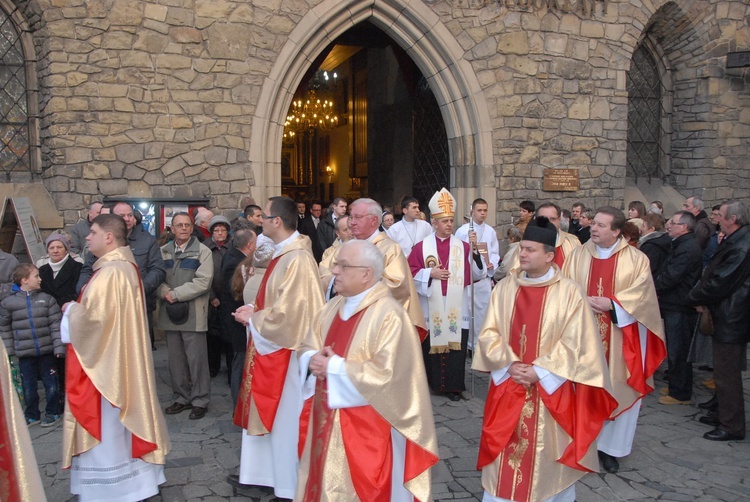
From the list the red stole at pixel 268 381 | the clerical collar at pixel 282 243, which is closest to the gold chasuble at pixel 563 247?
the clerical collar at pixel 282 243

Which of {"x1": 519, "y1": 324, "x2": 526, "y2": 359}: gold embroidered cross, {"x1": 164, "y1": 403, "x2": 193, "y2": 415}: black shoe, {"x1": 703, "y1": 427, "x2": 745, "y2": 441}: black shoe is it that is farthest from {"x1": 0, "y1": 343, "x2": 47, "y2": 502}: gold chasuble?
{"x1": 703, "y1": 427, "x2": 745, "y2": 441}: black shoe

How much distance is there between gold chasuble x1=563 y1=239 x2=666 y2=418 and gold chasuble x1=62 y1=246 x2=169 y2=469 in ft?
10.00

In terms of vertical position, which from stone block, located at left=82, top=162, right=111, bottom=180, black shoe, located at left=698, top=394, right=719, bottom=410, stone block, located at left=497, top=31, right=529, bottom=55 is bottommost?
black shoe, located at left=698, top=394, right=719, bottom=410

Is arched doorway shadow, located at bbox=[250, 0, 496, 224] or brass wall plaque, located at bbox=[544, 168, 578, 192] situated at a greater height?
arched doorway shadow, located at bbox=[250, 0, 496, 224]

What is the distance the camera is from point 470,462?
193 inches

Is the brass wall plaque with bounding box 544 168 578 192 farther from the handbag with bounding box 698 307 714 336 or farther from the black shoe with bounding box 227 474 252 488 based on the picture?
the black shoe with bounding box 227 474 252 488

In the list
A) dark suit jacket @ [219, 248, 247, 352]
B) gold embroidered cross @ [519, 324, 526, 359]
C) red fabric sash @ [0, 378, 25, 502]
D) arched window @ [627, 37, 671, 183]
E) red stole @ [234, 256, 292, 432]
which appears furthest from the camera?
arched window @ [627, 37, 671, 183]

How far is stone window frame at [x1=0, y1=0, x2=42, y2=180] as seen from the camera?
859cm

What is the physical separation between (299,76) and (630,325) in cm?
631

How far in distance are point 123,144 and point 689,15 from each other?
368 inches

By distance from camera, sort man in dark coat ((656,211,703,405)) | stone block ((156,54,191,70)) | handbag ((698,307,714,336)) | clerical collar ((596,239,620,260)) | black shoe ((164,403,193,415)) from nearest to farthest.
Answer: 1. clerical collar ((596,239,620,260))
2. black shoe ((164,403,193,415))
3. handbag ((698,307,714,336))
4. man in dark coat ((656,211,703,405))
5. stone block ((156,54,191,70))

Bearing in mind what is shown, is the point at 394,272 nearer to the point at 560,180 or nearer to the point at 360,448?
the point at 360,448

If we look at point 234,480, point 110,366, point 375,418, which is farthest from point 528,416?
point 110,366

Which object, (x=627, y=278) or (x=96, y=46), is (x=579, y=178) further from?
(x=96, y=46)
